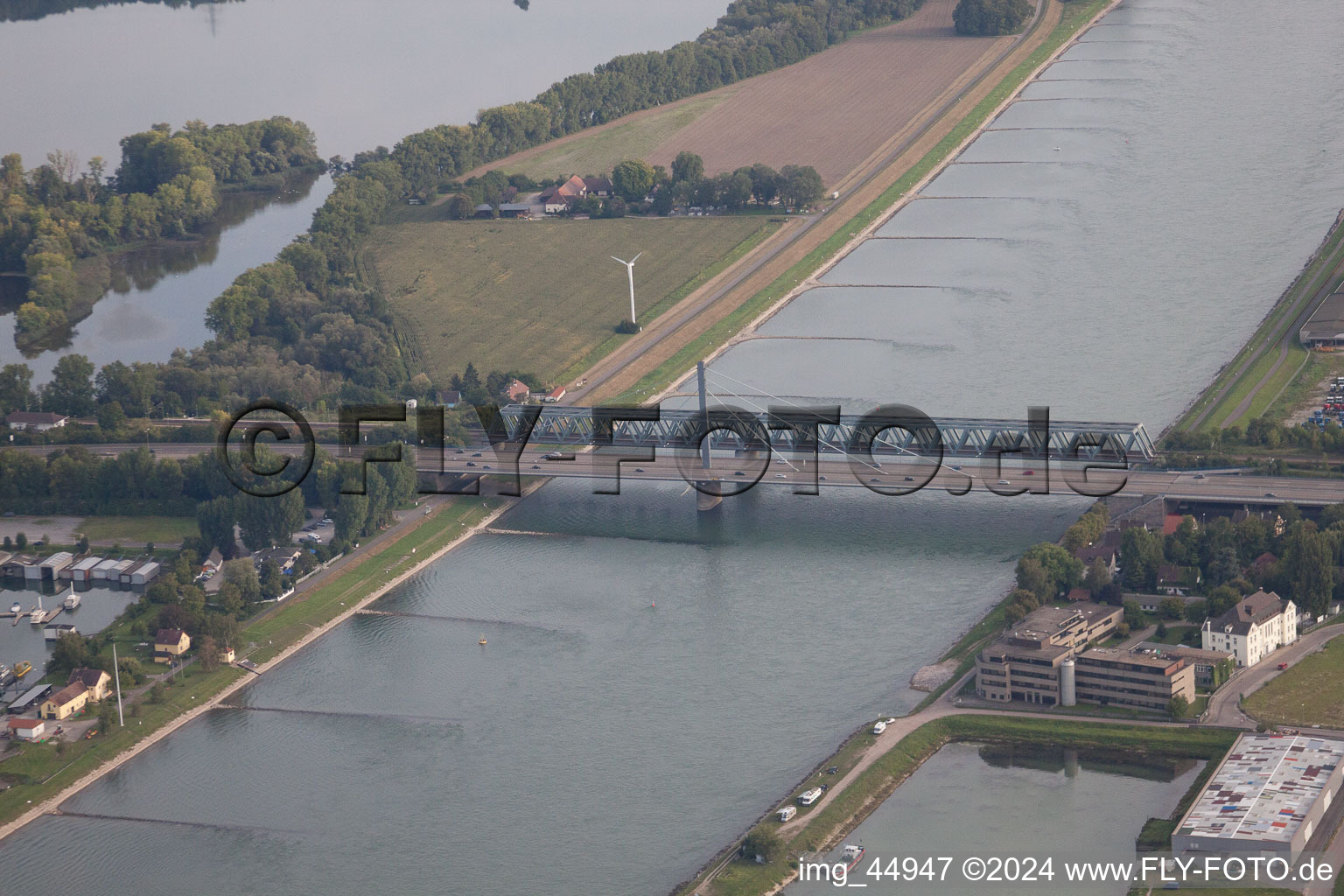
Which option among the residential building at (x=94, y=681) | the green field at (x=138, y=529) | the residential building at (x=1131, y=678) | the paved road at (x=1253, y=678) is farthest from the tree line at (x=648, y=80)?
the paved road at (x=1253, y=678)

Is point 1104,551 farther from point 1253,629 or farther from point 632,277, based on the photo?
point 632,277

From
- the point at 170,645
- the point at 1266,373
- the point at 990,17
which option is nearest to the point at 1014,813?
the point at 170,645

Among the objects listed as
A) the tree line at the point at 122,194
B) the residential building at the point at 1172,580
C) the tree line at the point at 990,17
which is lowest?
the residential building at the point at 1172,580

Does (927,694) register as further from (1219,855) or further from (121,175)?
(121,175)

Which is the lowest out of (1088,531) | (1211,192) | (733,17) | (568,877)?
(568,877)

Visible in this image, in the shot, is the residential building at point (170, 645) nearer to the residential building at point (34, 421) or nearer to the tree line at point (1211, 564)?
the residential building at point (34, 421)

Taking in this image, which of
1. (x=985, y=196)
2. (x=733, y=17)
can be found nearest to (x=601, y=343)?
(x=985, y=196)
